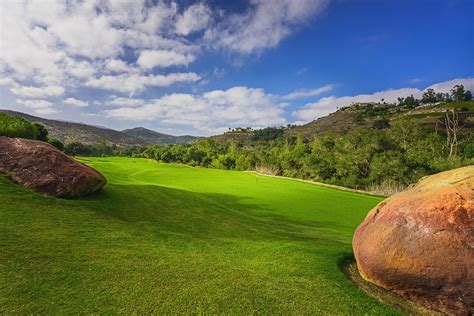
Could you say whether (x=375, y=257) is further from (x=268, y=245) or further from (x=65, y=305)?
(x=65, y=305)

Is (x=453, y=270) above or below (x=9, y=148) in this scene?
below

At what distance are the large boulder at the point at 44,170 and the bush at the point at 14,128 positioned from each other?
103 inches

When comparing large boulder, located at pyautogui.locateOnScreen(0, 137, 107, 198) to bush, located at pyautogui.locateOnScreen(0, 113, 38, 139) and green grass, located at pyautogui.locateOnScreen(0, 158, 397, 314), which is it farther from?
bush, located at pyautogui.locateOnScreen(0, 113, 38, 139)

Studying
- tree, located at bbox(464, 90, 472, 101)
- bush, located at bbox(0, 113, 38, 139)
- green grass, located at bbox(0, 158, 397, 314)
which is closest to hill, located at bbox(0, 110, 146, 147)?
bush, located at bbox(0, 113, 38, 139)

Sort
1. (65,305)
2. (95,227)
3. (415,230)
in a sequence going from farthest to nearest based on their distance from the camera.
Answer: (95,227) → (415,230) → (65,305)

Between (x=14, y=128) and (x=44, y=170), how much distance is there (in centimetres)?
538

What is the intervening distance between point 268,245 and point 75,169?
840 cm

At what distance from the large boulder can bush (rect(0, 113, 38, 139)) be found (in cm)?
260

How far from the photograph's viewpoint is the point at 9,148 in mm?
10961

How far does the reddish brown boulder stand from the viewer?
5395 millimetres

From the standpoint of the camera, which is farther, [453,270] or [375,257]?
[375,257]

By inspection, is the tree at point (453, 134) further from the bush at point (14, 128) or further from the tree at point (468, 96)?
the tree at point (468, 96)

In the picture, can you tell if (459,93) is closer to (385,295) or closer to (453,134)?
(453,134)

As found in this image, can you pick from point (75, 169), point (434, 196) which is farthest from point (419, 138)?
point (75, 169)
